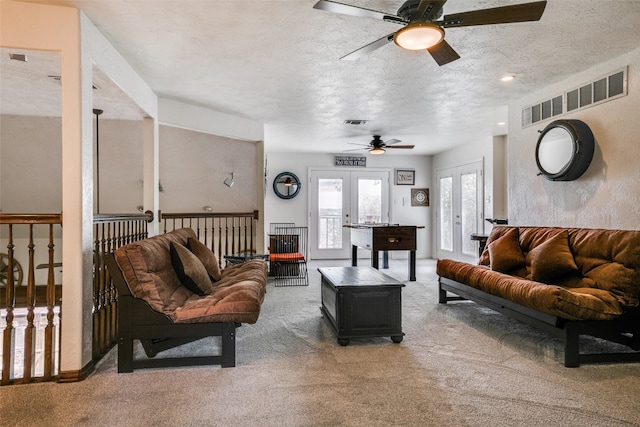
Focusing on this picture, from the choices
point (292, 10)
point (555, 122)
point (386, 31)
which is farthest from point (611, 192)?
point (292, 10)

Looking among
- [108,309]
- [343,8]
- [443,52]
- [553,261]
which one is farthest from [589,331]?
[108,309]

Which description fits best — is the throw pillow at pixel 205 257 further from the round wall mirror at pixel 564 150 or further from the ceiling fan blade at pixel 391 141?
the ceiling fan blade at pixel 391 141

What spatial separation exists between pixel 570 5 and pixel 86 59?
3.21m

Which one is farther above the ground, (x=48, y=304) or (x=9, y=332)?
(x=48, y=304)

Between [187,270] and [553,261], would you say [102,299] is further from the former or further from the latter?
[553,261]

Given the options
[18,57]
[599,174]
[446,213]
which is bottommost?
[446,213]

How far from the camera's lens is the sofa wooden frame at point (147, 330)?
262 cm

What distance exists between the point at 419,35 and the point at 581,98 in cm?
250

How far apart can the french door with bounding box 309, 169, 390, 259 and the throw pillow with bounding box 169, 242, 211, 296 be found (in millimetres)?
5426

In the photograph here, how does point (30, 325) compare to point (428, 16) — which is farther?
point (30, 325)

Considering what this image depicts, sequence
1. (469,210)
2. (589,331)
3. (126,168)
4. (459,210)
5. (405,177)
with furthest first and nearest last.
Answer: (405,177) → (459,210) → (469,210) → (126,168) → (589,331)

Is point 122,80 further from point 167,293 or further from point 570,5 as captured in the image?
point 570,5

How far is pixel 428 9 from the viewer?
2.15 metres

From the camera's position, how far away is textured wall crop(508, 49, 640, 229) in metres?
3.32
